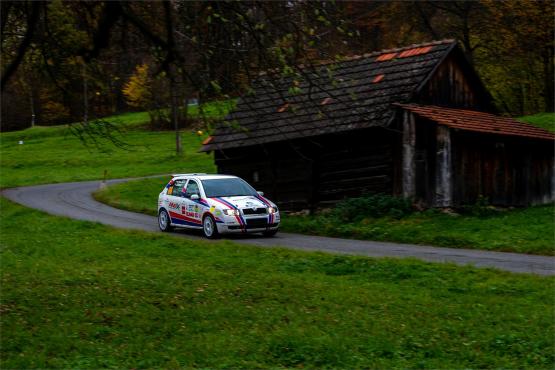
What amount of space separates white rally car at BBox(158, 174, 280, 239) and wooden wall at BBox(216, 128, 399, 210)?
416 cm

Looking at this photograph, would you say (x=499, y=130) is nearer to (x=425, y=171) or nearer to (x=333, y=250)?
(x=425, y=171)

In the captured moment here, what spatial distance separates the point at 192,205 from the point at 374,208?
5.81 meters

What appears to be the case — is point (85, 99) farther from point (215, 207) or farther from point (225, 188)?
point (225, 188)

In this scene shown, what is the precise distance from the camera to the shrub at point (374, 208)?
2333cm

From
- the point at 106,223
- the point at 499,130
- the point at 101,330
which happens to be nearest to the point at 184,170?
the point at 106,223

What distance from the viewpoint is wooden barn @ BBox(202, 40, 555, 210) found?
79.6 feet

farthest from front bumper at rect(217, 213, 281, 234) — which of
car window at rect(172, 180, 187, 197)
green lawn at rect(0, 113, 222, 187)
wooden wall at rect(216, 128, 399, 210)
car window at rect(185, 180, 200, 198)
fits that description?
green lawn at rect(0, 113, 222, 187)

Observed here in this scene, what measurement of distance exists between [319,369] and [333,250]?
1006 centimetres

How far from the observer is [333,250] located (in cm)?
1764

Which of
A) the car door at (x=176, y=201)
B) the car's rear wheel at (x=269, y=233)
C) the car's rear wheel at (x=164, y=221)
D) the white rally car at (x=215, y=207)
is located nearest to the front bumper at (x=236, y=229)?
the white rally car at (x=215, y=207)

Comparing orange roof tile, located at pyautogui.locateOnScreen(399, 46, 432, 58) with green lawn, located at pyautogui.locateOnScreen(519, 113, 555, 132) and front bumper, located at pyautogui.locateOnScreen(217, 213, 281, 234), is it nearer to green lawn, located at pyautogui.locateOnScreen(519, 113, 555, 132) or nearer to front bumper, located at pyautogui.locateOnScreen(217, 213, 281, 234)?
front bumper, located at pyautogui.locateOnScreen(217, 213, 281, 234)

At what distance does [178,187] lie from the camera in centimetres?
2327

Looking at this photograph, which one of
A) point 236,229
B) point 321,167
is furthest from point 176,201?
point 321,167

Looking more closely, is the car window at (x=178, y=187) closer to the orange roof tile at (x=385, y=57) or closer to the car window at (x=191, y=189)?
the car window at (x=191, y=189)
